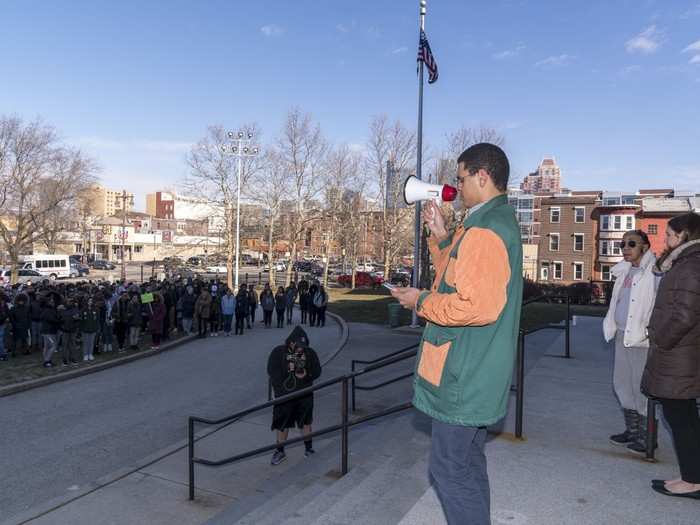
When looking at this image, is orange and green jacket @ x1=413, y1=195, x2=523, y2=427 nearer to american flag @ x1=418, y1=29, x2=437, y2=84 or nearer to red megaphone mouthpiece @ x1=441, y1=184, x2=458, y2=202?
red megaphone mouthpiece @ x1=441, y1=184, x2=458, y2=202

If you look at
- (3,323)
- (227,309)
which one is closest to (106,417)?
(3,323)

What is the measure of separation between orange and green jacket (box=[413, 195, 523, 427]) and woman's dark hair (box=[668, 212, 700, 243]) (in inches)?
81.6

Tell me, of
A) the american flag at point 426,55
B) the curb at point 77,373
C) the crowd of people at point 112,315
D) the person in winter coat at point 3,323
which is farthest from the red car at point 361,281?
→ the person in winter coat at point 3,323

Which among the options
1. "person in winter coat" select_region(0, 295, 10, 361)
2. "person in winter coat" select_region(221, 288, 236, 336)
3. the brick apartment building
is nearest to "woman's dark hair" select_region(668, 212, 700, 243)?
"person in winter coat" select_region(0, 295, 10, 361)

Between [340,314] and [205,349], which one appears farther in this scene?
[340,314]

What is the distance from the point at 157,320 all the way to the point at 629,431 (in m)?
13.9

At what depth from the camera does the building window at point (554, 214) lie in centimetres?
5725

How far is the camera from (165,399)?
10742mm

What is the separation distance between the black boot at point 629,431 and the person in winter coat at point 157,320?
45.0 ft

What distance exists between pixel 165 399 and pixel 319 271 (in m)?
54.0

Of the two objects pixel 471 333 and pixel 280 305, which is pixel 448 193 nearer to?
pixel 471 333

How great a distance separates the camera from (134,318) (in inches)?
611

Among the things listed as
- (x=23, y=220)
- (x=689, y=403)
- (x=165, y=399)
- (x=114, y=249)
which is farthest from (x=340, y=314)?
(x=114, y=249)

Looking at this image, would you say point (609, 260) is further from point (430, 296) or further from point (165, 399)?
point (430, 296)
